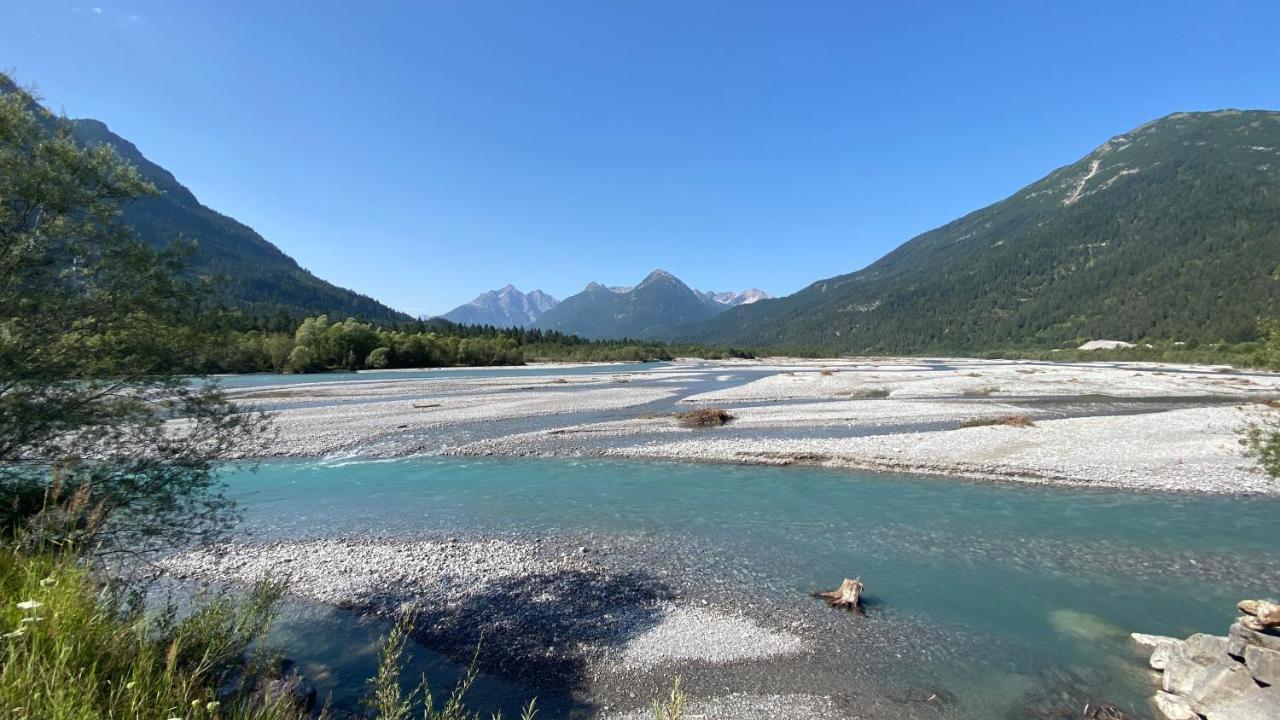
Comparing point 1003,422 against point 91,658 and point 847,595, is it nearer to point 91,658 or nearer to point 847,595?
point 847,595

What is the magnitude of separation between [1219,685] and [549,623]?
32.8 ft

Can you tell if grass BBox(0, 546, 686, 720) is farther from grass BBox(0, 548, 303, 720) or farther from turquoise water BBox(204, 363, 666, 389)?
turquoise water BBox(204, 363, 666, 389)

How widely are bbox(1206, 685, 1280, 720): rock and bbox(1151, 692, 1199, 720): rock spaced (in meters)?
0.36

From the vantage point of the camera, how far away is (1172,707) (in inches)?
288

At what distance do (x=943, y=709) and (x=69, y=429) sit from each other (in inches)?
540

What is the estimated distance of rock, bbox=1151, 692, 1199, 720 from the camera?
713 centimetres

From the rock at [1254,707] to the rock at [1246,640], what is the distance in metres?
0.75

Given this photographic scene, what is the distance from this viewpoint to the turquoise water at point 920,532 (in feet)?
31.8

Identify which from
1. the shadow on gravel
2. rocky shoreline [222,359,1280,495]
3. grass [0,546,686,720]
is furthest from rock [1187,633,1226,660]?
grass [0,546,686,720]

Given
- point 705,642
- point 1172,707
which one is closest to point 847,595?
point 705,642

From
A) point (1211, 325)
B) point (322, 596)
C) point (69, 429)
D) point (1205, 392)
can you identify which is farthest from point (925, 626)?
point (1211, 325)

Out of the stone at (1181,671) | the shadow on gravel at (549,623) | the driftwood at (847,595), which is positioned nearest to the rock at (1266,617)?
the stone at (1181,671)

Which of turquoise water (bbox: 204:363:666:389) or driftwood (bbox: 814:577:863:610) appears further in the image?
turquoise water (bbox: 204:363:666:389)

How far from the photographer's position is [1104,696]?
7.84m
